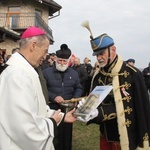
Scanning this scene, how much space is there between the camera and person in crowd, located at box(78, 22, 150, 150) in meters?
3.38

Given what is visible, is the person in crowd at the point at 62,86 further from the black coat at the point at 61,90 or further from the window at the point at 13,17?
the window at the point at 13,17

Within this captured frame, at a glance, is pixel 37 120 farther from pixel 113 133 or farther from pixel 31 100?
pixel 113 133

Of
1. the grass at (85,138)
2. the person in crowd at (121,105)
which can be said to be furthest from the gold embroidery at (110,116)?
the grass at (85,138)

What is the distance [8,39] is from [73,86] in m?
18.5

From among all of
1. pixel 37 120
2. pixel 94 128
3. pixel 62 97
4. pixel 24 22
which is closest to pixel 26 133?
pixel 37 120

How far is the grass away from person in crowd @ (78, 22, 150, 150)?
263cm

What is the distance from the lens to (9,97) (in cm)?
249

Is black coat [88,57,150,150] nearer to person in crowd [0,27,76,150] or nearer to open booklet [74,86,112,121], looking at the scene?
open booklet [74,86,112,121]

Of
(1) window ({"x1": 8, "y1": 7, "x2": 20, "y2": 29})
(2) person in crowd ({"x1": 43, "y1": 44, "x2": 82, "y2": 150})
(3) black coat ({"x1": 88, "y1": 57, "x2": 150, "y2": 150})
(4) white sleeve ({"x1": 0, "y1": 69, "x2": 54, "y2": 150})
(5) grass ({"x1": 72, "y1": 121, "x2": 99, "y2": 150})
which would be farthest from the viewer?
(1) window ({"x1": 8, "y1": 7, "x2": 20, "y2": 29})

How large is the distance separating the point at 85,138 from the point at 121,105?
3.59 meters

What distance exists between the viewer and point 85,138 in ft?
22.3

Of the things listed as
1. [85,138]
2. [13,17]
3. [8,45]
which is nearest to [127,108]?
[85,138]

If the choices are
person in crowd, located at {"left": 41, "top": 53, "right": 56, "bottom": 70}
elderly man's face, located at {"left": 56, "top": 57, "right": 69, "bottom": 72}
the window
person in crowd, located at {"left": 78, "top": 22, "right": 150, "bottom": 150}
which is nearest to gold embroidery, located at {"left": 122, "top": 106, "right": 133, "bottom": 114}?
person in crowd, located at {"left": 78, "top": 22, "right": 150, "bottom": 150}

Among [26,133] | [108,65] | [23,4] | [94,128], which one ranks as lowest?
[94,128]
